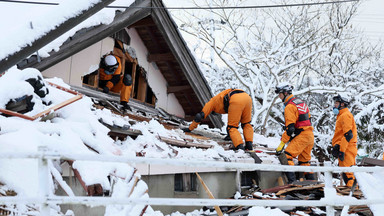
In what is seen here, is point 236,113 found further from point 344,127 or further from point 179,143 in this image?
point 344,127

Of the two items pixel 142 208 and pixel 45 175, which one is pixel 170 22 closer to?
pixel 142 208

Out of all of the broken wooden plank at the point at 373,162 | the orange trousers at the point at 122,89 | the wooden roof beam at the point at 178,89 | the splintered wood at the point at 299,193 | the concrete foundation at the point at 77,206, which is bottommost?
the splintered wood at the point at 299,193

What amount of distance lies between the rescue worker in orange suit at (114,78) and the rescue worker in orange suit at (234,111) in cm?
153

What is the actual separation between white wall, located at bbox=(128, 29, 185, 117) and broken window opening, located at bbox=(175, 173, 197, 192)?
305 cm

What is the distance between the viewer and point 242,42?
20.1 metres

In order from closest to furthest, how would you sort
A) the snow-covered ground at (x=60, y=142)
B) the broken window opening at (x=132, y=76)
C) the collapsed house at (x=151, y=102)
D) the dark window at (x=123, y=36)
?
the snow-covered ground at (x=60, y=142), the collapsed house at (x=151, y=102), the broken window opening at (x=132, y=76), the dark window at (x=123, y=36)

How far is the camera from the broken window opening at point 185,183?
628cm

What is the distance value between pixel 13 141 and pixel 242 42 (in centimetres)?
1788

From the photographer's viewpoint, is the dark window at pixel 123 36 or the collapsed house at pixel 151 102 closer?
the collapsed house at pixel 151 102

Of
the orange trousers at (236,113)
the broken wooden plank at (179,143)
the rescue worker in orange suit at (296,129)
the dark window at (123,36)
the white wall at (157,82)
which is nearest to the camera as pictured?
the broken wooden plank at (179,143)

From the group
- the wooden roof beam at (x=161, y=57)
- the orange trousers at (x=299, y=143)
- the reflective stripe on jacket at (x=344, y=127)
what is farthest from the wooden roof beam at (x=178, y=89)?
the reflective stripe on jacket at (x=344, y=127)

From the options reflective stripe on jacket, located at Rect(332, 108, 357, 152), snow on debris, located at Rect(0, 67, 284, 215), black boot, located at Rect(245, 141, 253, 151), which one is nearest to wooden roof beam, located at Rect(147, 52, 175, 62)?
black boot, located at Rect(245, 141, 253, 151)

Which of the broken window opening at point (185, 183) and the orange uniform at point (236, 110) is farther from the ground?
the orange uniform at point (236, 110)

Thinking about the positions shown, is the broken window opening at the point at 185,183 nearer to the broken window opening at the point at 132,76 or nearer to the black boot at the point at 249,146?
the black boot at the point at 249,146
